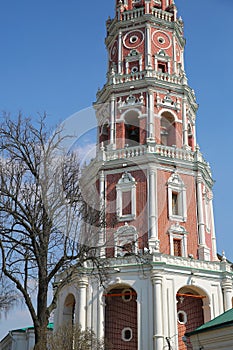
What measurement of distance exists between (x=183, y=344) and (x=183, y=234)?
21.7 ft

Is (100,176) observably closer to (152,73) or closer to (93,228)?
(152,73)

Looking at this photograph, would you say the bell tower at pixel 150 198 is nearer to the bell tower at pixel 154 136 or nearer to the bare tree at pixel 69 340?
the bell tower at pixel 154 136

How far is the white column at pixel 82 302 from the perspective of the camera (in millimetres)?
28562

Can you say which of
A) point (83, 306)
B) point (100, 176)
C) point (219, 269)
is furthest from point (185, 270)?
point (100, 176)

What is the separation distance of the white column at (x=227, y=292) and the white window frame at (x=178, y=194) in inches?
177

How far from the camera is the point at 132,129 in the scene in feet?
118

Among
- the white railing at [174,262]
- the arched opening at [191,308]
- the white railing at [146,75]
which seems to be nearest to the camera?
the white railing at [174,262]

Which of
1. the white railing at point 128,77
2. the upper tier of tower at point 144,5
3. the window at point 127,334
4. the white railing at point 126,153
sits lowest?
the window at point 127,334

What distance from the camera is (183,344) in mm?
28125

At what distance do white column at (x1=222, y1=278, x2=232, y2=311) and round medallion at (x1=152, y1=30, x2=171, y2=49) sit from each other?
17.7m

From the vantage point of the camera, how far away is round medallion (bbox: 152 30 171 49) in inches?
1497

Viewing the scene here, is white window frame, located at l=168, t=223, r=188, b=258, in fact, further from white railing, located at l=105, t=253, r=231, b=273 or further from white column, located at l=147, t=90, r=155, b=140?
white column, located at l=147, t=90, r=155, b=140

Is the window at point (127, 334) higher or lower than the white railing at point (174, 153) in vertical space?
lower

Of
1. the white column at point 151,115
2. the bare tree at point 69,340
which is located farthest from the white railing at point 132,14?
the bare tree at point 69,340
